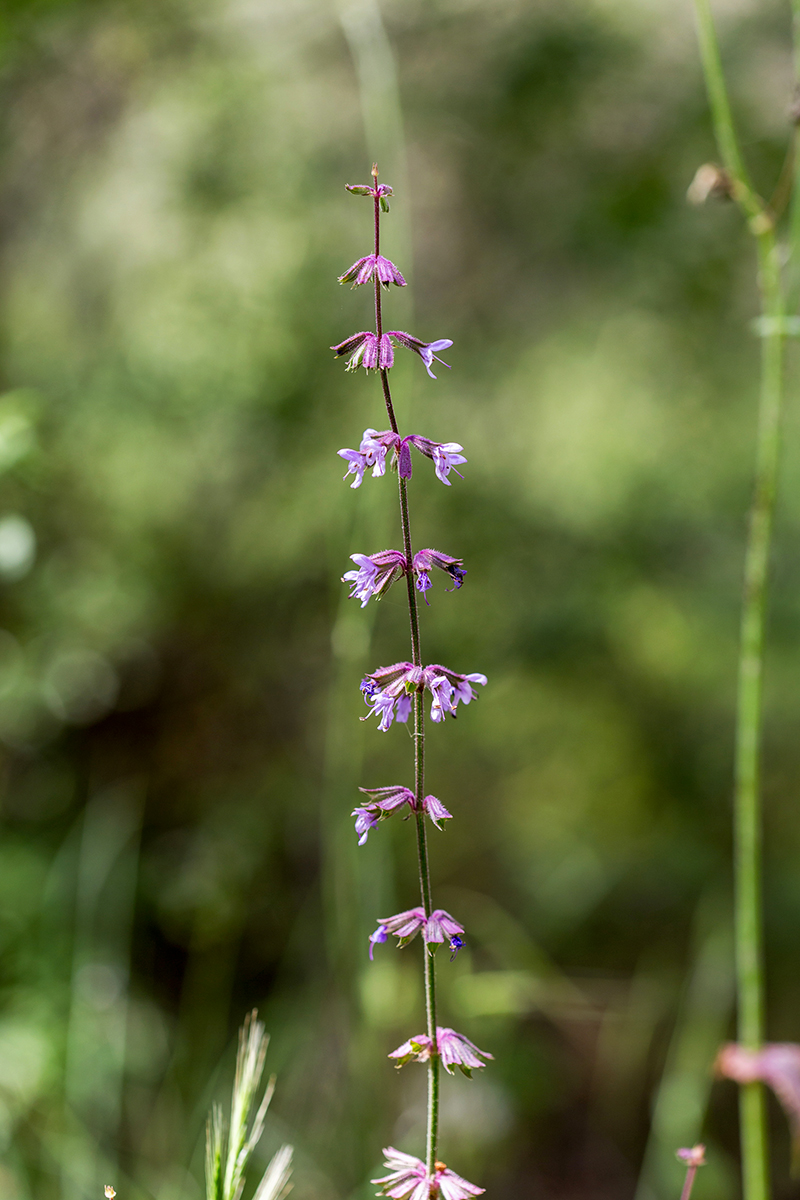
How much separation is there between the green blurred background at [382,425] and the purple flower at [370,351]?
196 centimetres

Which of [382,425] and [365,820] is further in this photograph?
[382,425]

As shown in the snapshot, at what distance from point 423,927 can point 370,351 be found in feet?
1.74

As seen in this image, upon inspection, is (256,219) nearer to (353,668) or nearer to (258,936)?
(353,668)

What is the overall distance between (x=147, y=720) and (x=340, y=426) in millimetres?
1516

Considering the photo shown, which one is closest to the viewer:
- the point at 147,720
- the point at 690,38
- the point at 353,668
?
the point at 353,668

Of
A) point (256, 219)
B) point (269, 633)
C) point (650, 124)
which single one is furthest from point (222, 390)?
point (650, 124)

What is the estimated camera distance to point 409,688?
2.54ft

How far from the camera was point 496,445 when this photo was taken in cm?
304

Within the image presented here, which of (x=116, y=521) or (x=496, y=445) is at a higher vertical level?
(x=496, y=445)

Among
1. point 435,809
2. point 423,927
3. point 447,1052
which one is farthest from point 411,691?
point 447,1052

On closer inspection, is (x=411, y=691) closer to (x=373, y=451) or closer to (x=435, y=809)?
(x=435, y=809)

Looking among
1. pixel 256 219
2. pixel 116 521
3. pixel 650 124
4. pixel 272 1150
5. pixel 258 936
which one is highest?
pixel 650 124

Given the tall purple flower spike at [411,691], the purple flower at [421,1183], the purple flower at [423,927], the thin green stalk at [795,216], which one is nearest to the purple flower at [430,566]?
the tall purple flower spike at [411,691]

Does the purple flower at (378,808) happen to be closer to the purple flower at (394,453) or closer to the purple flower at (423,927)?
the purple flower at (423,927)
